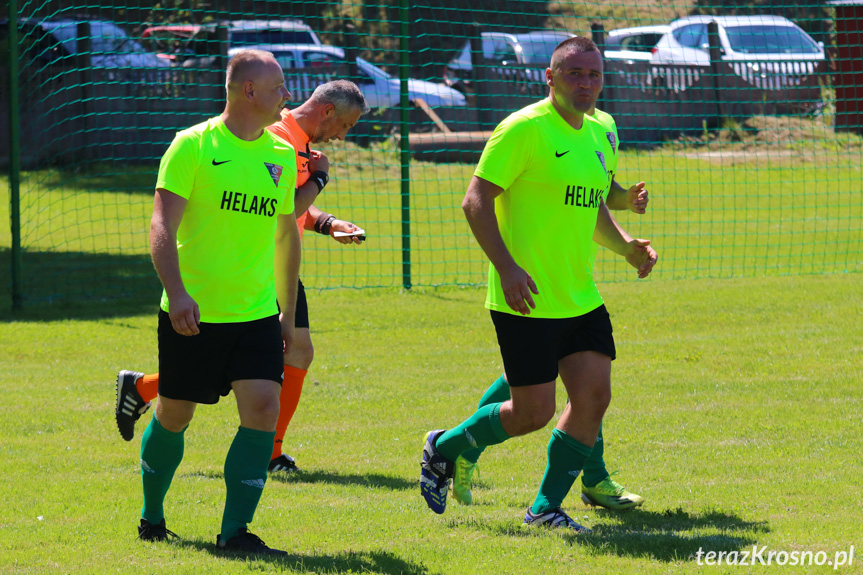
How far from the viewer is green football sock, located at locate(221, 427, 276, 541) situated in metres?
4.29

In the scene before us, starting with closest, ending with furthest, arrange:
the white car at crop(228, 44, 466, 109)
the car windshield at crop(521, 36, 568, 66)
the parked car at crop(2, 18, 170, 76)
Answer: the parked car at crop(2, 18, 170, 76) < the car windshield at crop(521, 36, 568, 66) < the white car at crop(228, 44, 466, 109)

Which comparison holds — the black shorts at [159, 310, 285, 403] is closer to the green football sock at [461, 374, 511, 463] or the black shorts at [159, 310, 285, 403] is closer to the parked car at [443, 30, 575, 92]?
the green football sock at [461, 374, 511, 463]

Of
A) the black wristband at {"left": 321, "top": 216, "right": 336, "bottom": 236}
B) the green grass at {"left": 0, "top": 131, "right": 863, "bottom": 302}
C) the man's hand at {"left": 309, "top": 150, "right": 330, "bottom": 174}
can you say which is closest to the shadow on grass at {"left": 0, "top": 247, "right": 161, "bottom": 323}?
the green grass at {"left": 0, "top": 131, "right": 863, "bottom": 302}

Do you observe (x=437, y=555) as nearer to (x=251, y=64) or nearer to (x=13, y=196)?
(x=251, y=64)

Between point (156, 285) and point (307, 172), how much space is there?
7014 mm

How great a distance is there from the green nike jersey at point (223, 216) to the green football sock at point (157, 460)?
21.8 inches

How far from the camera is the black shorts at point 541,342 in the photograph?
4.60 metres

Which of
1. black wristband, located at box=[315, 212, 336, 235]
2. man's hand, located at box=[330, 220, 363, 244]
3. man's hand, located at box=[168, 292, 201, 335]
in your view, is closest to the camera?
man's hand, located at box=[168, 292, 201, 335]

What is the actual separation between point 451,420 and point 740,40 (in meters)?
15.6

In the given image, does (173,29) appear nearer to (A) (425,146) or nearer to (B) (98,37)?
(B) (98,37)

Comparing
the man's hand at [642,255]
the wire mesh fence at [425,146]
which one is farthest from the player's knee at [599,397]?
the wire mesh fence at [425,146]

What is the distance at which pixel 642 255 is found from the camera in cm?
511

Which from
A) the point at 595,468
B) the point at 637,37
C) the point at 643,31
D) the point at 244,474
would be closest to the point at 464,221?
the point at 643,31

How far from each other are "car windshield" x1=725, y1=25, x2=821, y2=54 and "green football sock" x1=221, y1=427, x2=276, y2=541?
53.9 ft
